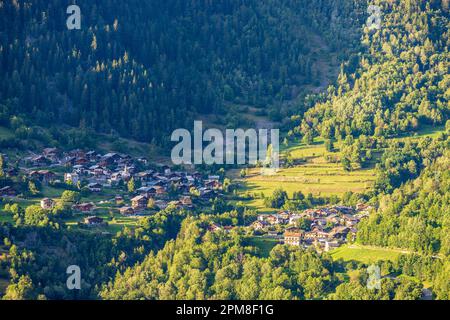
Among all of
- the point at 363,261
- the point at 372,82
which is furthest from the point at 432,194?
Result: the point at 372,82

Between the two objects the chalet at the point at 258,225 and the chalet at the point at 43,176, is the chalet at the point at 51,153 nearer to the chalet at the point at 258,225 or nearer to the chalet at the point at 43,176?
the chalet at the point at 43,176

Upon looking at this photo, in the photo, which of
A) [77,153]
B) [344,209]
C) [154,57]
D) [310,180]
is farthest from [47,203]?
[154,57]

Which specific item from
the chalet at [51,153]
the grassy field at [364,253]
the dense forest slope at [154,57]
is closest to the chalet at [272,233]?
the grassy field at [364,253]

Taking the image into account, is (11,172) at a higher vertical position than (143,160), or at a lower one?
higher

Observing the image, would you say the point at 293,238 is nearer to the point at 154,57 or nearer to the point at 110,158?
the point at 110,158

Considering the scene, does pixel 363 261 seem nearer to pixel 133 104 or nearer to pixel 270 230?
pixel 270 230

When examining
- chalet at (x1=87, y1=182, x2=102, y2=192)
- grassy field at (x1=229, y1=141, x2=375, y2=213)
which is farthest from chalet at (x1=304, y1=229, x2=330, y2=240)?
chalet at (x1=87, y1=182, x2=102, y2=192)

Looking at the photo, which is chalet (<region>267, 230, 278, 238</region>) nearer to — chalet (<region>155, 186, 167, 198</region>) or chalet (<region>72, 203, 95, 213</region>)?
chalet (<region>155, 186, 167, 198</region>)

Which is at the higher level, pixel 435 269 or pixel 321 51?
pixel 321 51
